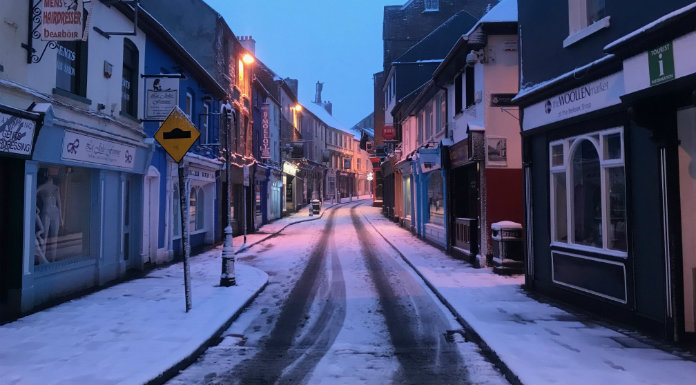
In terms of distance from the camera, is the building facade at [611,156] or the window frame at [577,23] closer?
the building facade at [611,156]

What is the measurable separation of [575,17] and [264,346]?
290 inches

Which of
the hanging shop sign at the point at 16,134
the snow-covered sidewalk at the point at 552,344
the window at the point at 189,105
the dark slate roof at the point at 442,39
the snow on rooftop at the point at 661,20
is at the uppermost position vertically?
the dark slate roof at the point at 442,39

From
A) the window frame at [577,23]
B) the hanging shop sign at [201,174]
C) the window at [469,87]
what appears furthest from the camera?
the hanging shop sign at [201,174]

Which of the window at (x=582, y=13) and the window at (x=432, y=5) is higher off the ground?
the window at (x=432, y=5)

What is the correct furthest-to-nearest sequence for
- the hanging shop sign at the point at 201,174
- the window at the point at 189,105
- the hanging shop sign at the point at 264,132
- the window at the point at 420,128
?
the hanging shop sign at the point at 264,132 → the window at the point at 420,128 → the window at the point at 189,105 → the hanging shop sign at the point at 201,174

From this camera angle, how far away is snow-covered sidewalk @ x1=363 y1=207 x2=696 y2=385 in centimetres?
477

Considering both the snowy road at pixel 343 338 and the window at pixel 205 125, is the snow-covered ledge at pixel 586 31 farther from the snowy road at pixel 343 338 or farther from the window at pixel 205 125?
the window at pixel 205 125

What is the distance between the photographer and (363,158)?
78938mm

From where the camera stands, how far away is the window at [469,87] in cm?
1356

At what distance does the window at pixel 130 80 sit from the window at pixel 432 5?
34.7m

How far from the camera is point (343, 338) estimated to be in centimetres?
663

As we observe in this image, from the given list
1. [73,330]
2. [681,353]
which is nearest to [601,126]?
[681,353]

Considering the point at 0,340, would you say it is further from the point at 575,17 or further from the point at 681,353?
the point at 575,17

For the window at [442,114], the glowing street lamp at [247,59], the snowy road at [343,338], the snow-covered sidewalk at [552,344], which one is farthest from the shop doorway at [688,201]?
the glowing street lamp at [247,59]
